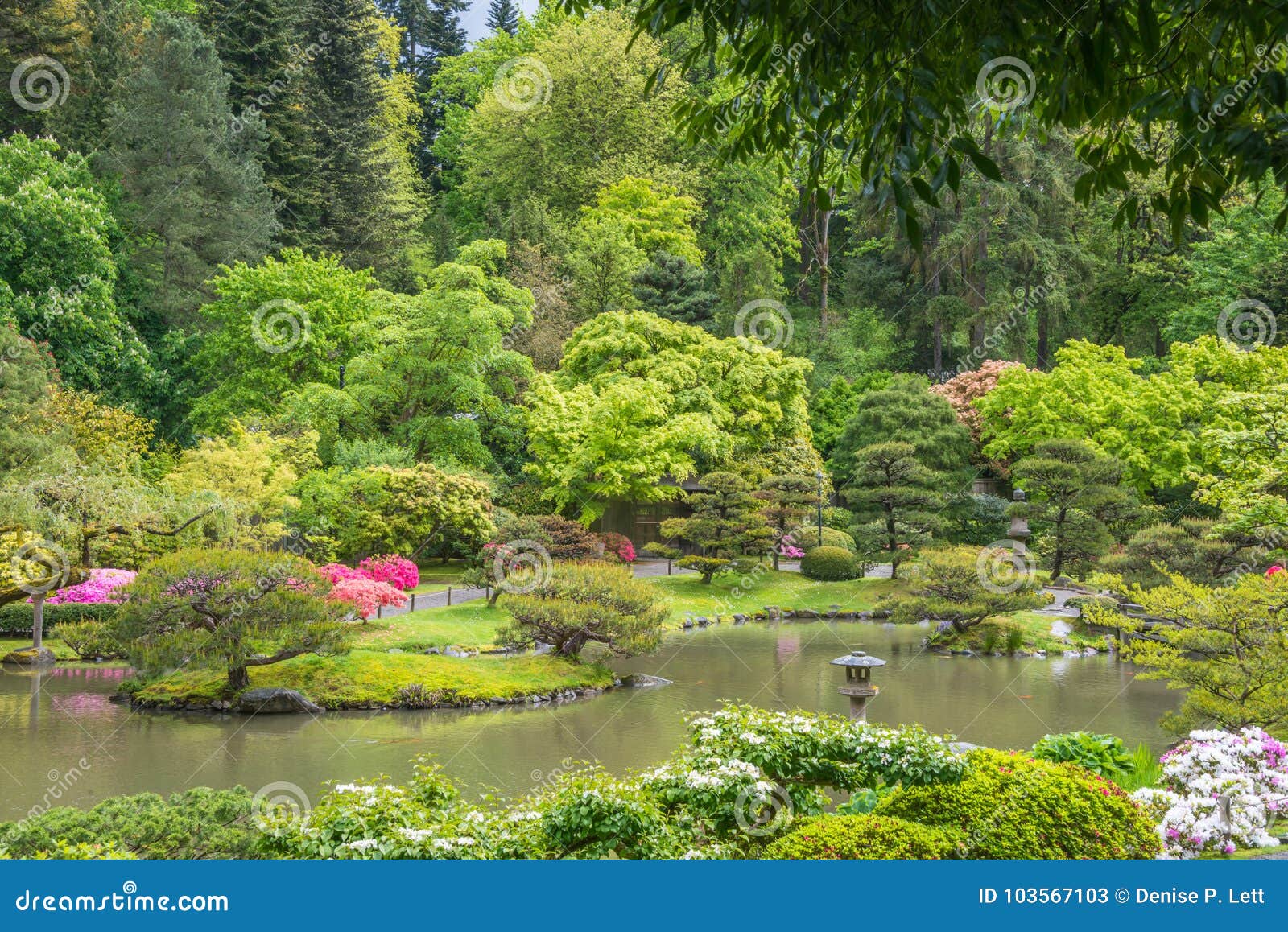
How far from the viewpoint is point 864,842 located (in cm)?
497

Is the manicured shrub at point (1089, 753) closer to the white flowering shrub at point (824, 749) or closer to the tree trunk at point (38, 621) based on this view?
the white flowering shrub at point (824, 749)

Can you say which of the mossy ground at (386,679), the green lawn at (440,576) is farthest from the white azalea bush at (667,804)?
the green lawn at (440,576)

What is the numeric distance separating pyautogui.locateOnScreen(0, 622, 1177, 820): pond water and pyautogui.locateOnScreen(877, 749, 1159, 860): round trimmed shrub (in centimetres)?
496

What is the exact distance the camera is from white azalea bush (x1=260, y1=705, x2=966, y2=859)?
5.44 m

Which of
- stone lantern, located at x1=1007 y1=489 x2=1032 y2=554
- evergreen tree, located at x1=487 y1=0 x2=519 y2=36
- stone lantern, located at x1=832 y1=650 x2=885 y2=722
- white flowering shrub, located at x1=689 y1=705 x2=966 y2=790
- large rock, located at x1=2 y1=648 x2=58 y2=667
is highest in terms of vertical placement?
evergreen tree, located at x1=487 y1=0 x2=519 y2=36

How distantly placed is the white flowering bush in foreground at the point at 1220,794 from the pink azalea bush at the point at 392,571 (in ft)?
43.5

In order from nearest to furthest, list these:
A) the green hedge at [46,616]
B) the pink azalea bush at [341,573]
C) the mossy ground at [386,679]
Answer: the mossy ground at [386,679]
the pink azalea bush at [341,573]
the green hedge at [46,616]

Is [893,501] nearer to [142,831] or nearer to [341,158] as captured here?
[142,831]

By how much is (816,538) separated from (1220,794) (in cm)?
1849

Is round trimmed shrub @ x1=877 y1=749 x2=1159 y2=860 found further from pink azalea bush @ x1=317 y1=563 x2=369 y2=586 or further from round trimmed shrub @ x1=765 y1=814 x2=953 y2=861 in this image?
pink azalea bush @ x1=317 y1=563 x2=369 y2=586

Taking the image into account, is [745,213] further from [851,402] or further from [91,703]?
[91,703]

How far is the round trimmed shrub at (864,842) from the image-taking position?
192 inches

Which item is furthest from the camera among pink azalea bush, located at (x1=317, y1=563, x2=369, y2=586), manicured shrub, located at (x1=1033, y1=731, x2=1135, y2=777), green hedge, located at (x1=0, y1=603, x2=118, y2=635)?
green hedge, located at (x1=0, y1=603, x2=118, y2=635)

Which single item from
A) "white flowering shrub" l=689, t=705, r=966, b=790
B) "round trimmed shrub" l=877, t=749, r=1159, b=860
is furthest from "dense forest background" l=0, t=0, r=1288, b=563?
"round trimmed shrub" l=877, t=749, r=1159, b=860
